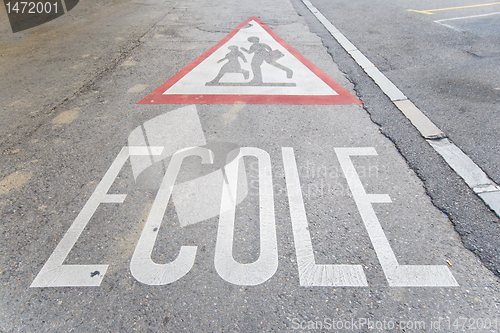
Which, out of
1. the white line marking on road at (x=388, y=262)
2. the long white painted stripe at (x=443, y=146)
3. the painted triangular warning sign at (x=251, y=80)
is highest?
the painted triangular warning sign at (x=251, y=80)

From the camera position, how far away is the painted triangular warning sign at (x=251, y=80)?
17.4 feet

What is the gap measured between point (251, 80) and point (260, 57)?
126cm

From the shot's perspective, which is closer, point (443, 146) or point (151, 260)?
point (151, 260)

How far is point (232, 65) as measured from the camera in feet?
21.7

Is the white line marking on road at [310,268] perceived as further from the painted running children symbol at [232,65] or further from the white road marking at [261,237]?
the painted running children symbol at [232,65]

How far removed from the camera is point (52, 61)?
679 cm

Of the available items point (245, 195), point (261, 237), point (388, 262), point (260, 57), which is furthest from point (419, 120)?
point (260, 57)

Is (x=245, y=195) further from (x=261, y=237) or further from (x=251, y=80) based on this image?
(x=251, y=80)

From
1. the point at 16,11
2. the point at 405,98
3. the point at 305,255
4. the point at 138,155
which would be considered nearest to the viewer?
the point at 305,255

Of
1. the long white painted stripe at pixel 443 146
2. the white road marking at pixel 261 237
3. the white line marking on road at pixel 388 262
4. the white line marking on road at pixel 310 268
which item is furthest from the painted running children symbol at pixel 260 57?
the white line marking on road at pixel 310 268

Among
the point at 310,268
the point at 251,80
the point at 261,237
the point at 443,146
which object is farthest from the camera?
the point at 251,80

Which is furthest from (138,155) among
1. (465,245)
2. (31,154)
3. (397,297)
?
(465,245)

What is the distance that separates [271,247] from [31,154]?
3.28 m

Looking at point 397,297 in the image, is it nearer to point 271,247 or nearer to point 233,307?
point 271,247
